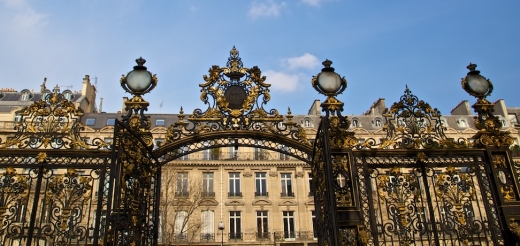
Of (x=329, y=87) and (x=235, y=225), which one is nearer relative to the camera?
(x=329, y=87)

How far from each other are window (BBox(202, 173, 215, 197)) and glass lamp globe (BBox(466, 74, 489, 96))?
1938cm

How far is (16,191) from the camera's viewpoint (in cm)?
686

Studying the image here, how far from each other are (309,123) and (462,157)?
21360 millimetres

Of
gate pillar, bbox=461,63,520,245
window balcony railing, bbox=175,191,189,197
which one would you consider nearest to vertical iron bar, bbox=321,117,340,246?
gate pillar, bbox=461,63,520,245

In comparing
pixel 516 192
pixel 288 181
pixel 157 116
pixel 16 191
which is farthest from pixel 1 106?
pixel 516 192

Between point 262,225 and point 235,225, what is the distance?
158 cm

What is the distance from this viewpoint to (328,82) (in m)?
7.16

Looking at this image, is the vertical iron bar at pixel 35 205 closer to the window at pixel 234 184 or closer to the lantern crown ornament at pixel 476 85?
the lantern crown ornament at pixel 476 85

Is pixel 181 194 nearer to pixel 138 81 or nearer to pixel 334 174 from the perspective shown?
pixel 138 81

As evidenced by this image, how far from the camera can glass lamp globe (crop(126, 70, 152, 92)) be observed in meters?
7.11

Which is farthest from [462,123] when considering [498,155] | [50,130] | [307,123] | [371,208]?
[50,130]

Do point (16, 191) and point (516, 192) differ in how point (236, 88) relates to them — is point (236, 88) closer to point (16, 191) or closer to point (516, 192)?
point (16, 191)

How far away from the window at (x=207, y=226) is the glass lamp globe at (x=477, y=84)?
62.2 ft

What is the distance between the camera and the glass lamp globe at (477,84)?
7.66 metres
